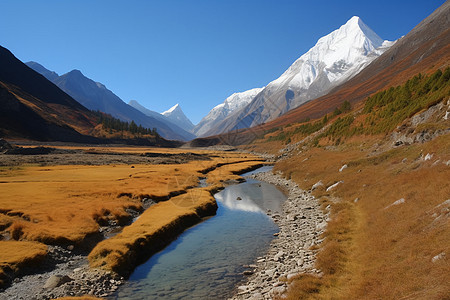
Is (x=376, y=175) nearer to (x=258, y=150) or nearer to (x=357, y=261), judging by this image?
(x=357, y=261)

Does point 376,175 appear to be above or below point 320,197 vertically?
above

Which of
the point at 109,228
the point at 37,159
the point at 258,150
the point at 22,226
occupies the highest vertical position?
the point at 37,159

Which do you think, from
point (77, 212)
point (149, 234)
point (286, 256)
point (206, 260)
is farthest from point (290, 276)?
point (77, 212)

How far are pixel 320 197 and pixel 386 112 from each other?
132ft

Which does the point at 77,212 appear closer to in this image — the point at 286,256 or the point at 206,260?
the point at 206,260

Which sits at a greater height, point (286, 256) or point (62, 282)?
point (62, 282)

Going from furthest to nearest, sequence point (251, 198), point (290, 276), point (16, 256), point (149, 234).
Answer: point (251, 198), point (149, 234), point (16, 256), point (290, 276)

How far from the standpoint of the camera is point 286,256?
20.4 meters

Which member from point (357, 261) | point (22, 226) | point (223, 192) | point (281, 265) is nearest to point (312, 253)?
point (281, 265)

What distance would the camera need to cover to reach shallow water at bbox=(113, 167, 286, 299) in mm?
17484

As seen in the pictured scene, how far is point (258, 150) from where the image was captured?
193 m

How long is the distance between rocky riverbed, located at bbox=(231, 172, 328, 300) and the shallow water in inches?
41.4

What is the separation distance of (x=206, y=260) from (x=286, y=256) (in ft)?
22.4

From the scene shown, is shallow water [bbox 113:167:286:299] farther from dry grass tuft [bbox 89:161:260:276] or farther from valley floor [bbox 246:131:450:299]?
valley floor [bbox 246:131:450:299]
